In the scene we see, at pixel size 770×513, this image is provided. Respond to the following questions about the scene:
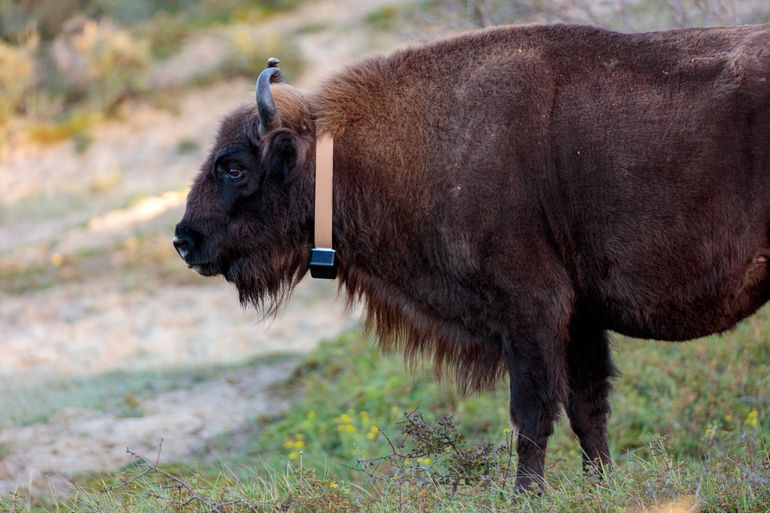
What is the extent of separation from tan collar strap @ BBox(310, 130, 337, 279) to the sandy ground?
6.46ft

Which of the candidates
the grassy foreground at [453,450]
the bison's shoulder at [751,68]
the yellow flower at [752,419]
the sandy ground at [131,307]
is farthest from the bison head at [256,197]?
the yellow flower at [752,419]

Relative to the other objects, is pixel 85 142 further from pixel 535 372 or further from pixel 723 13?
pixel 535 372

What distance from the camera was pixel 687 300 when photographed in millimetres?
4777

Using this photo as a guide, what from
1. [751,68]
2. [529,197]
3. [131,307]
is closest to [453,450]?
[529,197]

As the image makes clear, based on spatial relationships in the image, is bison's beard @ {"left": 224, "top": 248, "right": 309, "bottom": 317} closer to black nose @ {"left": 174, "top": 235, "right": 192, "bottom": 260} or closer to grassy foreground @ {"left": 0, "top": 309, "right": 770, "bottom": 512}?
black nose @ {"left": 174, "top": 235, "right": 192, "bottom": 260}

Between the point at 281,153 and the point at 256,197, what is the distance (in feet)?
0.97

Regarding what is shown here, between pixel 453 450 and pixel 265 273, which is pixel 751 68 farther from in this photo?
pixel 265 273

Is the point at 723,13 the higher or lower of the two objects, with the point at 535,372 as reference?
higher

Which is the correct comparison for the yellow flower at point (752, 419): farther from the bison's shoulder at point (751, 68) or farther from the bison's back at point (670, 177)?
the bison's shoulder at point (751, 68)

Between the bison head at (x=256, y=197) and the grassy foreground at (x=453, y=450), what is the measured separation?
1.17 m

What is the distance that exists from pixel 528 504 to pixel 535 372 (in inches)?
29.3

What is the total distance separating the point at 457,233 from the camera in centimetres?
492

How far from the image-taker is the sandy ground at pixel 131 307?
7961 mm

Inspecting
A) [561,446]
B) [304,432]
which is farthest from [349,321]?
[561,446]
